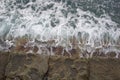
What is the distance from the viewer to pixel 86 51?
5.20m

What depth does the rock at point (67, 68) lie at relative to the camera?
4465 mm

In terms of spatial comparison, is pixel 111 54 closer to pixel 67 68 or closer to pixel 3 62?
pixel 67 68

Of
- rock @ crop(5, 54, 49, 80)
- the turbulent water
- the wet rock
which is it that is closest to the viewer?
rock @ crop(5, 54, 49, 80)

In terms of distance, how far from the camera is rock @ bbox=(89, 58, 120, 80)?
4469 mm

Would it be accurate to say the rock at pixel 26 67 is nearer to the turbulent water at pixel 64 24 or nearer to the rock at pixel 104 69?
the turbulent water at pixel 64 24

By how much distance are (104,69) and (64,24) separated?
6.89ft

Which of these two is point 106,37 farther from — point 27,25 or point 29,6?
point 29,6

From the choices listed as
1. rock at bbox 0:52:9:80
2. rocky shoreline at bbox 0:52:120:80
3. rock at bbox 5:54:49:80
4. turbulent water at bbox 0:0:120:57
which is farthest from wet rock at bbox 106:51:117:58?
rock at bbox 0:52:9:80

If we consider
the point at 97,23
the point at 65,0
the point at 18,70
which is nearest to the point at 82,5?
the point at 65,0

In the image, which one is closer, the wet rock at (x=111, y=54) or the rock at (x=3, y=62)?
the rock at (x=3, y=62)

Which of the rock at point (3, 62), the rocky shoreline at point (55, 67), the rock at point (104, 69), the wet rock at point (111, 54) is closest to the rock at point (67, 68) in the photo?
the rocky shoreline at point (55, 67)

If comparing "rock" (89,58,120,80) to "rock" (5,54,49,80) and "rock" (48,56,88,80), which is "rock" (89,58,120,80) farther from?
"rock" (5,54,49,80)

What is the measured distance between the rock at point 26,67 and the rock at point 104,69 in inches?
42.0

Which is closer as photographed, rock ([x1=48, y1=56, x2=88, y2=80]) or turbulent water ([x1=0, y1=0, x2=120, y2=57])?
rock ([x1=48, y1=56, x2=88, y2=80])
